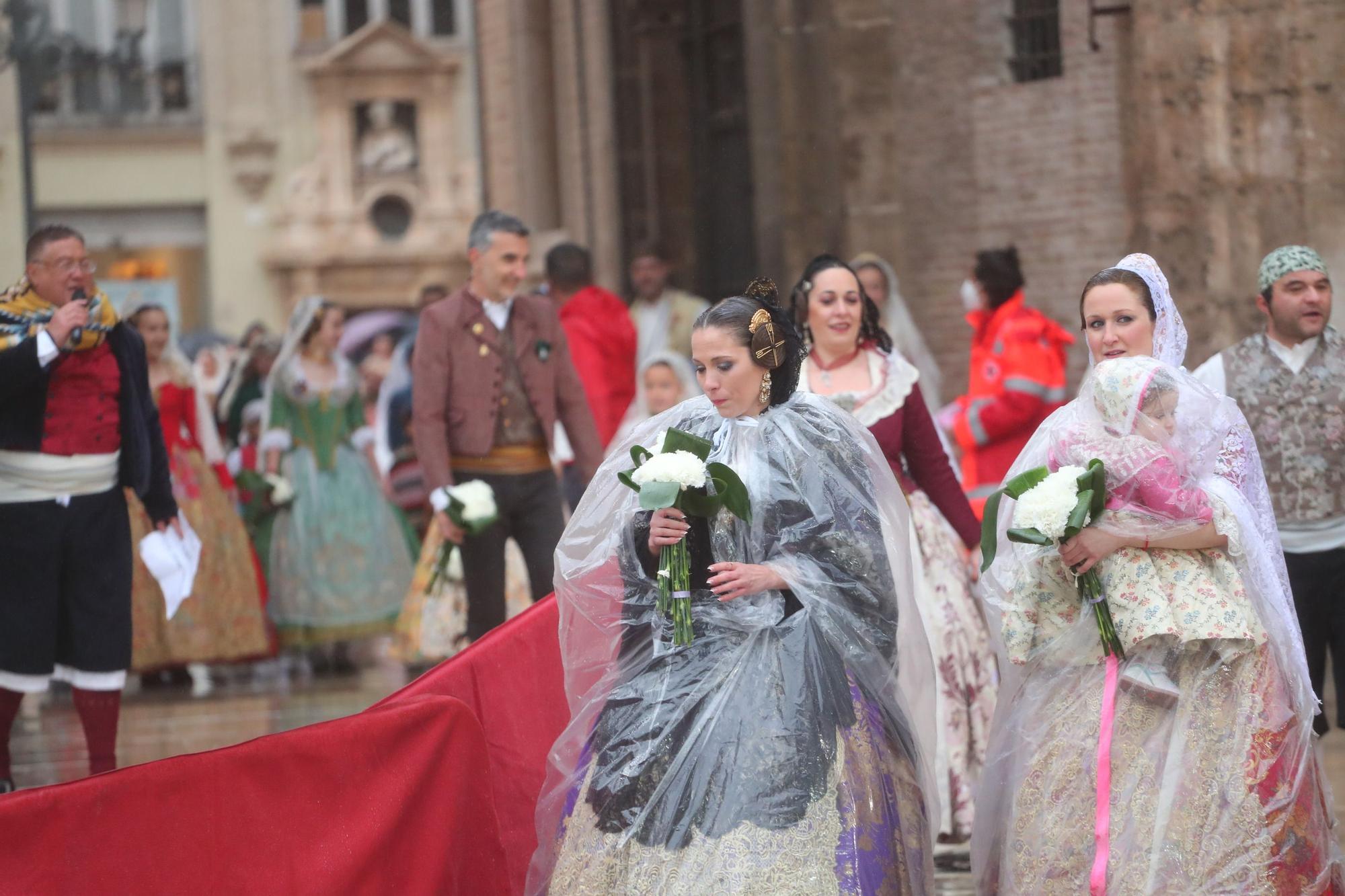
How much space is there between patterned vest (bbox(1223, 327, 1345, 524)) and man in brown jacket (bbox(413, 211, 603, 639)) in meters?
2.38

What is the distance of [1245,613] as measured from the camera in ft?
12.7

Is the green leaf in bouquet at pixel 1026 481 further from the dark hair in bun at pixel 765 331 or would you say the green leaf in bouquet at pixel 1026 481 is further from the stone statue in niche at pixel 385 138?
the stone statue in niche at pixel 385 138

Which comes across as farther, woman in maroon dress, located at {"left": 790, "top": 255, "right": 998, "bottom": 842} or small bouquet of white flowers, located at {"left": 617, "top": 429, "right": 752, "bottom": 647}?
woman in maroon dress, located at {"left": 790, "top": 255, "right": 998, "bottom": 842}

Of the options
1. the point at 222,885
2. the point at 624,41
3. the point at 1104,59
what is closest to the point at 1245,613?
the point at 222,885

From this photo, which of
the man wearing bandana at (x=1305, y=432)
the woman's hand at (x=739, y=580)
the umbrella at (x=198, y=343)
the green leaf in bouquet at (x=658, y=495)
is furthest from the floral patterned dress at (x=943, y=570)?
the umbrella at (x=198, y=343)

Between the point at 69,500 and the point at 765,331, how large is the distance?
112 inches

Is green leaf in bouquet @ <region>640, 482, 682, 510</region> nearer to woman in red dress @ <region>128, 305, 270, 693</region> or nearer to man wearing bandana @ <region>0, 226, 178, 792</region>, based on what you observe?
man wearing bandana @ <region>0, 226, 178, 792</region>

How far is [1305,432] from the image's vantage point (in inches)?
196

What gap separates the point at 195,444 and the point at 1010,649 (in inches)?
259

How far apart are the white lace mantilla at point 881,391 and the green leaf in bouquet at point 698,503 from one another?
166 centimetres

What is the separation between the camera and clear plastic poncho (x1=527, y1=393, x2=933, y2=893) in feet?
11.9

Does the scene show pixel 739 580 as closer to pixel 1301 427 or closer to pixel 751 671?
pixel 751 671

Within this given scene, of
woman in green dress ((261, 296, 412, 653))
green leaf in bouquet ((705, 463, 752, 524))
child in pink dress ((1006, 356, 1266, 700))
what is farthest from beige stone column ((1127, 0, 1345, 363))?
woman in green dress ((261, 296, 412, 653))

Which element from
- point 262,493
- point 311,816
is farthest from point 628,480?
point 262,493
